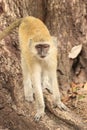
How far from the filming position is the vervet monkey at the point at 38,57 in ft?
21.5

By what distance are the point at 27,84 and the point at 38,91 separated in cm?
50

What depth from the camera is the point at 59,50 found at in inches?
316

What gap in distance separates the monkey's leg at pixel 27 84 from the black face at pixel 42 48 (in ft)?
1.62

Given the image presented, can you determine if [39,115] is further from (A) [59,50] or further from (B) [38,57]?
(A) [59,50]

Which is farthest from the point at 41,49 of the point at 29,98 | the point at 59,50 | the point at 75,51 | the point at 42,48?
the point at 75,51

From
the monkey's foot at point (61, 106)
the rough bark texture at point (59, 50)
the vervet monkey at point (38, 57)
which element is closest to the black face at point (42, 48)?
the vervet monkey at point (38, 57)

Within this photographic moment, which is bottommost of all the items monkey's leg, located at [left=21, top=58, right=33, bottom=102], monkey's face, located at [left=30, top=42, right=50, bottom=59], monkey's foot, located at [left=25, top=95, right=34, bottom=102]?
monkey's foot, located at [left=25, top=95, right=34, bottom=102]

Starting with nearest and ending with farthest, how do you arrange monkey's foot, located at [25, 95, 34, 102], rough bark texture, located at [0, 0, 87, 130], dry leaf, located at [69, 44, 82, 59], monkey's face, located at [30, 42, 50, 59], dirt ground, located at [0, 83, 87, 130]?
monkey's face, located at [30, 42, 50, 59], dirt ground, located at [0, 83, 87, 130], rough bark texture, located at [0, 0, 87, 130], monkey's foot, located at [25, 95, 34, 102], dry leaf, located at [69, 44, 82, 59]

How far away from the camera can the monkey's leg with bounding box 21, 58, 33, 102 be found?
6.99 meters

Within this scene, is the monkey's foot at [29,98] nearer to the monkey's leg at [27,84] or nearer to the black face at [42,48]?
the monkey's leg at [27,84]

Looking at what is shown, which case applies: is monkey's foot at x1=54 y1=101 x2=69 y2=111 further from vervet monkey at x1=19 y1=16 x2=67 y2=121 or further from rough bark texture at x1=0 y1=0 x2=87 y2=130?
rough bark texture at x1=0 y1=0 x2=87 y2=130

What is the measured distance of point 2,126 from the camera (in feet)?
22.9

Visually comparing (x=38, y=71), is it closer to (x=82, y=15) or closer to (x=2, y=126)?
(x=2, y=126)

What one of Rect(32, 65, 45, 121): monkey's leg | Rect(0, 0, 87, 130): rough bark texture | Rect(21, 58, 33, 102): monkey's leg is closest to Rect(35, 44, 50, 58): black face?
Rect(32, 65, 45, 121): monkey's leg
